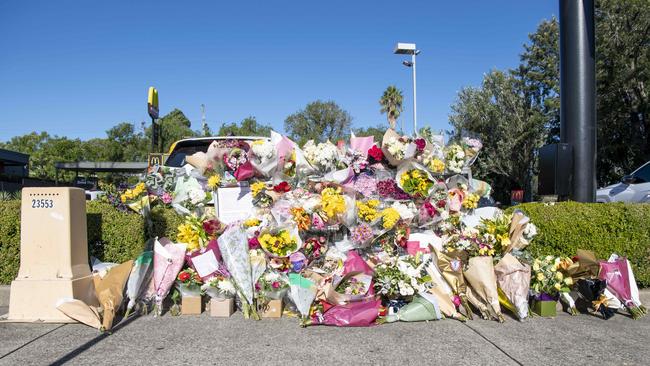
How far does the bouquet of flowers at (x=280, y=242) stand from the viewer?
5.04m

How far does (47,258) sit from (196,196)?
5.63ft

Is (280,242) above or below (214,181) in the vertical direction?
below

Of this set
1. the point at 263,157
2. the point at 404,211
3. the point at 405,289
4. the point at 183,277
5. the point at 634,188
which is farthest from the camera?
the point at 634,188

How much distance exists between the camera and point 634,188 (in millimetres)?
9906

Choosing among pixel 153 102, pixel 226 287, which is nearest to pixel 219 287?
pixel 226 287

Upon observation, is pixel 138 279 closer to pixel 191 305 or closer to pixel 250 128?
pixel 191 305

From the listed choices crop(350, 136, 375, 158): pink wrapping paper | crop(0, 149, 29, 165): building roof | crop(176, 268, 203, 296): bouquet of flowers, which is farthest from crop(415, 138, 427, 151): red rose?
crop(0, 149, 29, 165): building roof

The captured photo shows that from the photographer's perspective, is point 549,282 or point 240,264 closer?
point 240,264

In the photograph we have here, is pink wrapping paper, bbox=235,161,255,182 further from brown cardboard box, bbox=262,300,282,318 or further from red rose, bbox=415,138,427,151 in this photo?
red rose, bbox=415,138,427,151

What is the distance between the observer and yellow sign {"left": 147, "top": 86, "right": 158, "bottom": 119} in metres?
10.7

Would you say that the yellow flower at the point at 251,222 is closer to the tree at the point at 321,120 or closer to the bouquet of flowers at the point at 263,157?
the bouquet of flowers at the point at 263,157

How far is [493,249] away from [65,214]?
4.44 metres

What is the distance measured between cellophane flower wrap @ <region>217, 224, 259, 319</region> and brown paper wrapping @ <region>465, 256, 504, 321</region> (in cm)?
221

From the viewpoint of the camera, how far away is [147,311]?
511 centimetres
